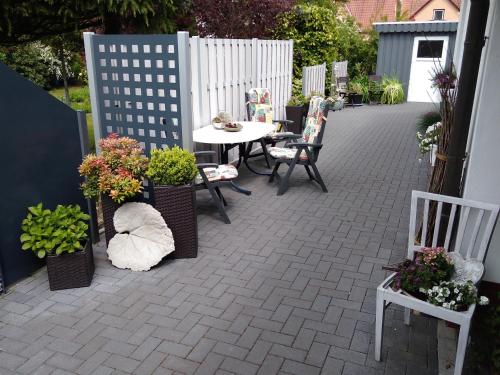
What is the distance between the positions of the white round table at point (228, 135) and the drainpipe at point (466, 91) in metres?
2.90

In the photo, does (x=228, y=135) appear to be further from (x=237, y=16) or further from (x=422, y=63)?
(x=422, y=63)

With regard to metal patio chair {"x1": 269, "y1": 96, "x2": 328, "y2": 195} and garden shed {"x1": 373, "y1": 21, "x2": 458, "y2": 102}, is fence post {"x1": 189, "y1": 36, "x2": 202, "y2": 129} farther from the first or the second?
garden shed {"x1": 373, "y1": 21, "x2": 458, "y2": 102}

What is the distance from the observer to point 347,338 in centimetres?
308

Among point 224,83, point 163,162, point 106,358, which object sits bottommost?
point 106,358

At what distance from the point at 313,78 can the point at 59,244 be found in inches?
371

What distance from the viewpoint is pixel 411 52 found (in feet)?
49.3

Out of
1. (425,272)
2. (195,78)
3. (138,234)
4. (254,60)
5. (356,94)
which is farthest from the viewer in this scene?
(356,94)

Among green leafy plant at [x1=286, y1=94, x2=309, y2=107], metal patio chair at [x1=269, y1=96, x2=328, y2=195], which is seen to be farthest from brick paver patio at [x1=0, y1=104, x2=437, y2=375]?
green leafy plant at [x1=286, y1=94, x2=309, y2=107]

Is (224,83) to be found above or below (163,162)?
above

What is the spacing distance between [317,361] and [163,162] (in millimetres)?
2169

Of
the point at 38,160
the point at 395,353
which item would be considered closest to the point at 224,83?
the point at 38,160

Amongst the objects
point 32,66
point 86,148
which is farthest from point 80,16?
point 32,66

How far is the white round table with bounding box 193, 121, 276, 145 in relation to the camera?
5.46 m

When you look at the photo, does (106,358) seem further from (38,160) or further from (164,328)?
(38,160)
